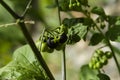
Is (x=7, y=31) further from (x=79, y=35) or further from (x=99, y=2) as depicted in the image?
(x=79, y=35)

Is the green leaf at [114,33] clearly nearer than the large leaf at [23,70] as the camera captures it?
No

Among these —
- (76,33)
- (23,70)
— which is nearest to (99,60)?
(76,33)

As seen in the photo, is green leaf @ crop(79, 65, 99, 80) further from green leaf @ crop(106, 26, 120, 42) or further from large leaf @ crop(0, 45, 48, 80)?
large leaf @ crop(0, 45, 48, 80)

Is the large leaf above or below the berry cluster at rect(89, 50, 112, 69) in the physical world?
above

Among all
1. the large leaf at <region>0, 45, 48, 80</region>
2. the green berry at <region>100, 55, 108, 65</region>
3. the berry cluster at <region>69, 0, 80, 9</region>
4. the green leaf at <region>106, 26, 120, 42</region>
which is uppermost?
the berry cluster at <region>69, 0, 80, 9</region>

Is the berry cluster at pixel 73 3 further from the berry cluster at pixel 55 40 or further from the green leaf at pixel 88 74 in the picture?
the green leaf at pixel 88 74

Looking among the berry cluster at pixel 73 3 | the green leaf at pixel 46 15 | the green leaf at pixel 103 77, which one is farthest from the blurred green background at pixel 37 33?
the berry cluster at pixel 73 3

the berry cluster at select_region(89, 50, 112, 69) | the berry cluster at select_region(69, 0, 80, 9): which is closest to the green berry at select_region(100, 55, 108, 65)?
the berry cluster at select_region(89, 50, 112, 69)

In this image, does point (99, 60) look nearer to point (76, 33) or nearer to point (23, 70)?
point (76, 33)

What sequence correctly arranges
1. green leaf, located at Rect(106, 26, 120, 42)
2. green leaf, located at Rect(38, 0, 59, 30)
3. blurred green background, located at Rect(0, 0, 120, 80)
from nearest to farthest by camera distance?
green leaf, located at Rect(106, 26, 120, 42)
blurred green background, located at Rect(0, 0, 120, 80)
green leaf, located at Rect(38, 0, 59, 30)

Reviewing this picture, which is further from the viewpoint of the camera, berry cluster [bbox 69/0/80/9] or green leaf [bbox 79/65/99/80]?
green leaf [bbox 79/65/99/80]

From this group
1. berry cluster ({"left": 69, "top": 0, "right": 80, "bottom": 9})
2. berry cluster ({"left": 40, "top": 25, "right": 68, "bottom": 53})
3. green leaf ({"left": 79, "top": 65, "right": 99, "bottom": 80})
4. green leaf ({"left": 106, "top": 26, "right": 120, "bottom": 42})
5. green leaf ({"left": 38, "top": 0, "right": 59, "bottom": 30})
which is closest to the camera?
berry cluster ({"left": 40, "top": 25, "right": 68, "bottom": 53})
